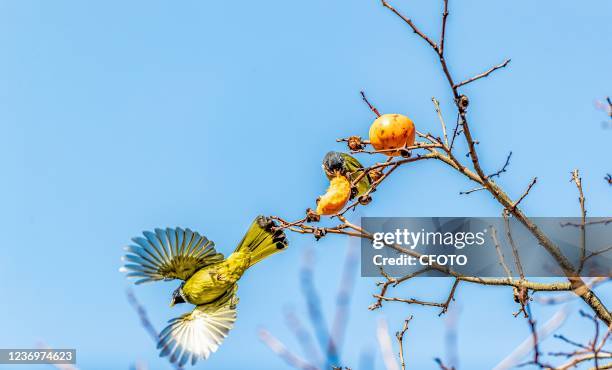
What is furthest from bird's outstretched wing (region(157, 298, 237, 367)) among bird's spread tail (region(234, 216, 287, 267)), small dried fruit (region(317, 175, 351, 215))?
small dried fruit (region(317, 175, 351, 215))

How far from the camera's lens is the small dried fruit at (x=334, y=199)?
3891mm

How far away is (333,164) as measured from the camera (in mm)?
4059

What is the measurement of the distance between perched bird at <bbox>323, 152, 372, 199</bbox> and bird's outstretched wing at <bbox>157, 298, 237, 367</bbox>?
931mm

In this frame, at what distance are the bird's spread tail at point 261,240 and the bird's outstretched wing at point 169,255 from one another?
0.20m

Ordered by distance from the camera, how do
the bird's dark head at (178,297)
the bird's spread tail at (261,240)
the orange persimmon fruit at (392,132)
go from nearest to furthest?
the orange persimmon fruit at (392,132) → the bird's spread tail at (261,240) → the bird's dark head at (178,297)

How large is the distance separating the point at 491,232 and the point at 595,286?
664 mm

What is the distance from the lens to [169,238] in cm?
441

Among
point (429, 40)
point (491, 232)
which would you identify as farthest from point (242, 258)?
point (429, 40)

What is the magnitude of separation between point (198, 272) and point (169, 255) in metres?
0.20

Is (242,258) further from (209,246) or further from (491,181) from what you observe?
(491,181)

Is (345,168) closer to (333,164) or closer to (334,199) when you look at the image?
(333,164)

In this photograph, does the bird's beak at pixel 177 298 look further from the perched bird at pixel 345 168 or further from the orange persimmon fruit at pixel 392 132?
the orange persimmon fruit at pixel 392 132

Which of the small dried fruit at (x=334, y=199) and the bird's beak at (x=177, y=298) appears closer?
the small dried fruit at (x=334, y=199)

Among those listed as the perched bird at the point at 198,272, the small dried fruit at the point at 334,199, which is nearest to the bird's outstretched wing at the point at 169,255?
the perched bird at the point at 198,272
